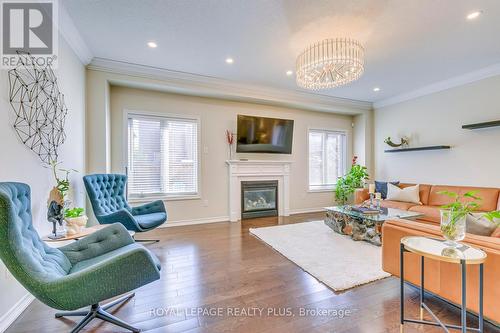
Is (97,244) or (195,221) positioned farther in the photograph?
(195,221)

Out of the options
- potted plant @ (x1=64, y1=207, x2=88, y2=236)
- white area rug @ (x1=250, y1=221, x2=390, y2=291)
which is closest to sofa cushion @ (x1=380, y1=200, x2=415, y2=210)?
white area rug @ (x1=250, y1=221, x2=390, y2=291)

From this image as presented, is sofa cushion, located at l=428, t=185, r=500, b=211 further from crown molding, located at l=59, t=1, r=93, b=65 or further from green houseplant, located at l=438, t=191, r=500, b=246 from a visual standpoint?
crown molding, located at l=59, t=1, r=93, b=65

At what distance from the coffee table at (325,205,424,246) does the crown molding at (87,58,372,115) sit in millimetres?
2667

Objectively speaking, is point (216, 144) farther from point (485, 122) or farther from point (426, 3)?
point (485, 122)

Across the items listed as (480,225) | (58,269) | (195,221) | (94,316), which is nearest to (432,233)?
(480,225)

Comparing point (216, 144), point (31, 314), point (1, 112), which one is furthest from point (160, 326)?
point (216, 144)

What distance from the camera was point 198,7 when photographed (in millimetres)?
2398

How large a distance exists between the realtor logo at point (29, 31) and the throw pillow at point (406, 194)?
227 inches

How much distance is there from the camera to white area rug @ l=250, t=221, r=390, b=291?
2307 millimetres

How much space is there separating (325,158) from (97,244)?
541 cm

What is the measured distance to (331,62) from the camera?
108 inches

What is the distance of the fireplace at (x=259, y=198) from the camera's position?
503 cm

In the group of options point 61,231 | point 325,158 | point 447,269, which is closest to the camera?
point 447,269

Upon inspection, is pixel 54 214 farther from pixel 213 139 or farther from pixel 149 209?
pixel 213 139
